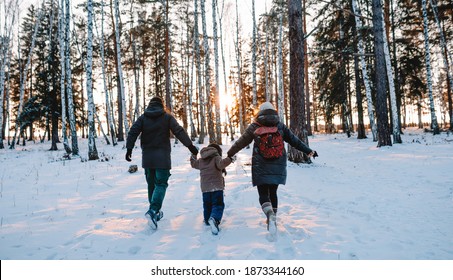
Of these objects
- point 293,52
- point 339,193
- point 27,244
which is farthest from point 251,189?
point 293,52

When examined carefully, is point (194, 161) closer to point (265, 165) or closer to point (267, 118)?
point (265, 165)

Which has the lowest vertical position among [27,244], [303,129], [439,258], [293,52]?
[439,258]

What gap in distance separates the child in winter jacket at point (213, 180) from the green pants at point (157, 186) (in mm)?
586

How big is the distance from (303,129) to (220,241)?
6.31m

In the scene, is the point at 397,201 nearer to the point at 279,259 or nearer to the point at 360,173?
the point at 360,173

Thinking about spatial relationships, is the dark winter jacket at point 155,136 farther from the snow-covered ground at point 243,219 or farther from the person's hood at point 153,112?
the snow-covered ground at point 243,219

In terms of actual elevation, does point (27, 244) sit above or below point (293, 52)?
below

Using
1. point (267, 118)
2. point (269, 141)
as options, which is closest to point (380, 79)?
point (267, 118)

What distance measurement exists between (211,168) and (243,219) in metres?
1.14

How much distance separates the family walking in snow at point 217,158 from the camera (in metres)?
3.83

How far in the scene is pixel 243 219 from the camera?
4508 mm

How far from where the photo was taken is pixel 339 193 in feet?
19.8

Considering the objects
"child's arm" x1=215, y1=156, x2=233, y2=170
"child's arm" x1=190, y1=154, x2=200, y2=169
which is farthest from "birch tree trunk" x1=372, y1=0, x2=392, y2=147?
"child's arm" x1=190, y1=154, x2=200, y2=169

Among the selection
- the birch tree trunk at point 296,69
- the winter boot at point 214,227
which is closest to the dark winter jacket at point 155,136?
the winter boot at point 214,227
